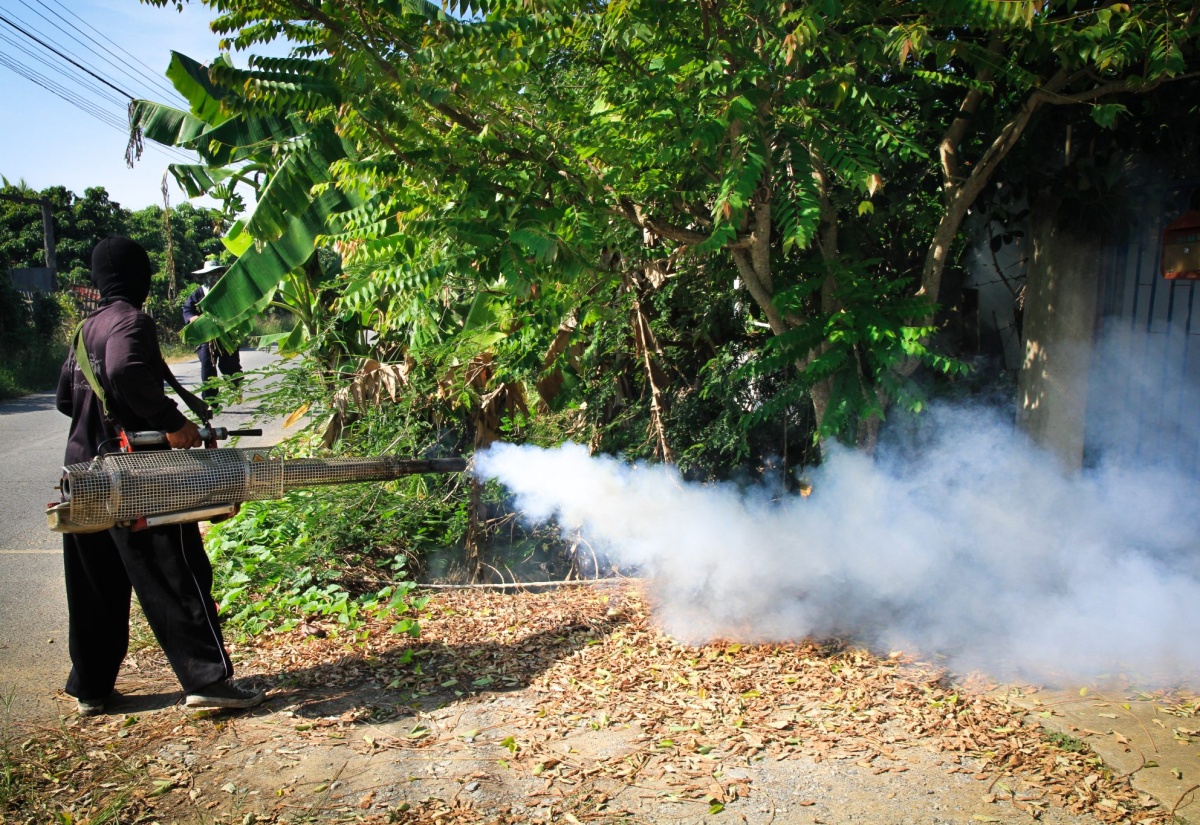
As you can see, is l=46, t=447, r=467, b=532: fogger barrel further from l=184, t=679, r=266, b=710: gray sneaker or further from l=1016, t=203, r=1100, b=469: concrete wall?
l=1016, t=203, r=1100, b=469: concrete wall

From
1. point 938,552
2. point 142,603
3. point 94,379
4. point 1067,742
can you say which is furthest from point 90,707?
point 938,552

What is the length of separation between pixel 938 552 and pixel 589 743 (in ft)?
8.48

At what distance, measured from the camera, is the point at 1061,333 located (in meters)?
5.52

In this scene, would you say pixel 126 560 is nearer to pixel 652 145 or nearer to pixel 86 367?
pixel 86 367

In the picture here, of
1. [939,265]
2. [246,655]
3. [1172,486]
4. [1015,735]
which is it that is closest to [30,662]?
[246,655]

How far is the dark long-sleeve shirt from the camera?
13.0ft

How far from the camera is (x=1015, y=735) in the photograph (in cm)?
373

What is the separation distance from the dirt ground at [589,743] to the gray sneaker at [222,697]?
6cm

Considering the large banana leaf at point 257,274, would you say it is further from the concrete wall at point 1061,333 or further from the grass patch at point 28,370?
the grass patch at point 28,370

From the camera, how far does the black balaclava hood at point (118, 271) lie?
164 inches

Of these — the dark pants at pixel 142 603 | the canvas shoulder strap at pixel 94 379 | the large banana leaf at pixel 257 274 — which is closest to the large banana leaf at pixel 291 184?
the large banana leaf at pixel 257 274

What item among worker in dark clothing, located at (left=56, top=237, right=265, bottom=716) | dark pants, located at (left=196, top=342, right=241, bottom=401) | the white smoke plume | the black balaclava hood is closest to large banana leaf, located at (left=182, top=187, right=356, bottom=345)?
→ the black balaclava hood

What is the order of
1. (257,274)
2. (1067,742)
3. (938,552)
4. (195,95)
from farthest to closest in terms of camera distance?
(938,552) → (195,95) → (257,274) → (1067,742)

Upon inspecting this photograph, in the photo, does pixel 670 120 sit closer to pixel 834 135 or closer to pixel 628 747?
pixel 834 135
